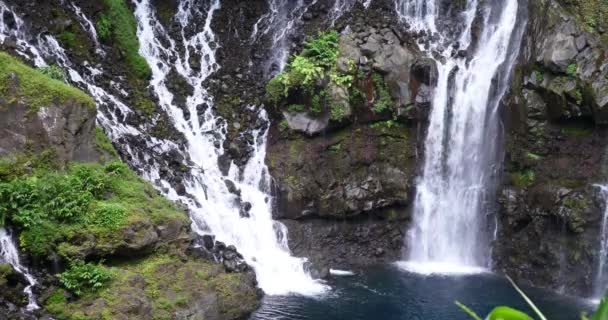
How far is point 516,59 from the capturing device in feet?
60.7

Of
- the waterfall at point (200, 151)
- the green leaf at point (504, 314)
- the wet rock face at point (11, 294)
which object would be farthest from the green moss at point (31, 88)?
the green leaf at point (504, 314)

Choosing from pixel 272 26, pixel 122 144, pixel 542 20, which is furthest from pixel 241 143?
pixel 542 20

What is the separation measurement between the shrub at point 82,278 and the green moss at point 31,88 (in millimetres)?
3978

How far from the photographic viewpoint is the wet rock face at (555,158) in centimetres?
1650

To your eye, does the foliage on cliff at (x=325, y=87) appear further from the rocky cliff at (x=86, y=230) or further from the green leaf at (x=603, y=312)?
the green leaf at (x=603, y=312)

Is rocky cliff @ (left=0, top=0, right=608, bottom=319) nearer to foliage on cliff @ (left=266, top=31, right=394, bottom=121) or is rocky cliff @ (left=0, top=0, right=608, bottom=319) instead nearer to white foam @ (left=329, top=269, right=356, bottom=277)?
foliage on cliff @ (left=266, top=31, right=394, bottom=121)

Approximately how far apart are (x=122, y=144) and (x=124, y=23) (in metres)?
6.13

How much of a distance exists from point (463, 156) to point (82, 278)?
12.3 m

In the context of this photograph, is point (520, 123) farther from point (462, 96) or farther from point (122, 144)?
point (122, 144)

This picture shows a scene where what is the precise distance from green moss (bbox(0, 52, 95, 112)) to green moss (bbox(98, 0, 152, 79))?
19.3 ft

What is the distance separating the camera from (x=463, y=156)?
19094 mm

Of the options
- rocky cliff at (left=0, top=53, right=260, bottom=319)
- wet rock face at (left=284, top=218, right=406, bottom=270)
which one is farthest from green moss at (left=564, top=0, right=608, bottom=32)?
rocky cliff at (left=0, top=53, right=260, bottom=319)

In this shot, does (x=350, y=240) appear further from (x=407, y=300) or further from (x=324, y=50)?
(x=324, y=50)

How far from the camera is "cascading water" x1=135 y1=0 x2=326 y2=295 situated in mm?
16234
